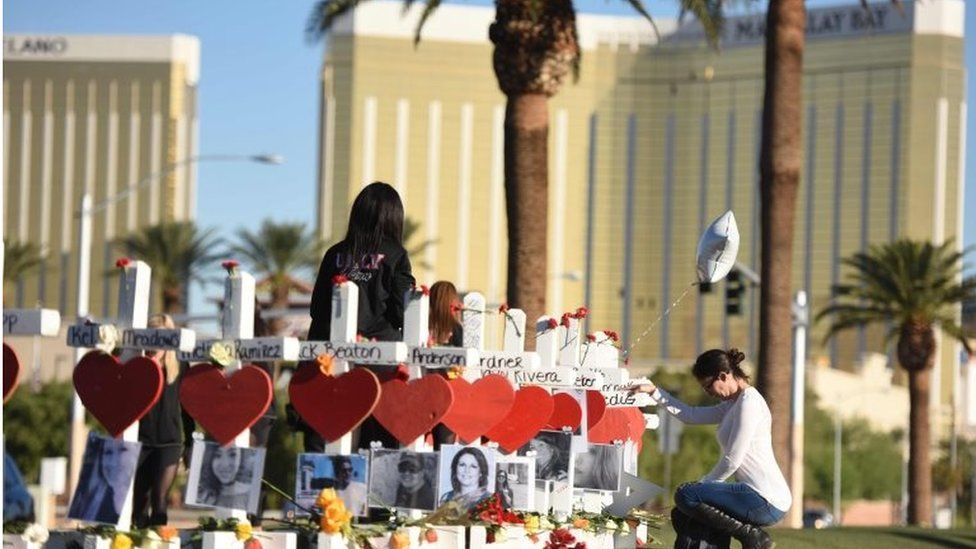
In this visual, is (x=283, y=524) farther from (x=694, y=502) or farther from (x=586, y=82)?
(x=586, y=82)

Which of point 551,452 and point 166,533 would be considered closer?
point 166,533

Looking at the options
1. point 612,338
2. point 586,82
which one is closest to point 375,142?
point 586,82

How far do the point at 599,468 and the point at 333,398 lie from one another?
9.55 ft

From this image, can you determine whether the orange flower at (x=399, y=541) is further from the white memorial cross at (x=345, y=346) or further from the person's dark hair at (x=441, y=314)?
the person's dark hair at (x=441, y=314)

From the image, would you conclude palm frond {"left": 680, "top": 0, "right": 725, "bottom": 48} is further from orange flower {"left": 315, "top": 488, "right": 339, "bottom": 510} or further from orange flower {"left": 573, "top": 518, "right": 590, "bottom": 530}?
orange flower {"left": 315, "top": 488, "right": 339, "bottom": 510}

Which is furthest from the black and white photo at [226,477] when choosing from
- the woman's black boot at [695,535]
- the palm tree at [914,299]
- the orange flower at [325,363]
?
the palm tree at [914,299]

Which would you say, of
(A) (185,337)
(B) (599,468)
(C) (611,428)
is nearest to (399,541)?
(A) (185,337)

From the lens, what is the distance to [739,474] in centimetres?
1059

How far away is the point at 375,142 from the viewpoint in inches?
6033

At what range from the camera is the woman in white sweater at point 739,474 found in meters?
10.5

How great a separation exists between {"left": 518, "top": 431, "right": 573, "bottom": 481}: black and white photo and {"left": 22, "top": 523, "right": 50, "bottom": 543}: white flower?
11.9 ft

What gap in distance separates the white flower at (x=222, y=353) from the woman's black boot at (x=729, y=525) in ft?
8.19

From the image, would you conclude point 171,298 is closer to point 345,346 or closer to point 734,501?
point 734,501

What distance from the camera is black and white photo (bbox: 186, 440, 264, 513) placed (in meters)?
9.30
